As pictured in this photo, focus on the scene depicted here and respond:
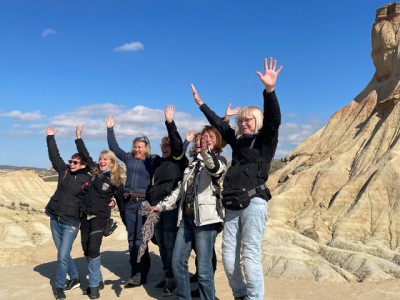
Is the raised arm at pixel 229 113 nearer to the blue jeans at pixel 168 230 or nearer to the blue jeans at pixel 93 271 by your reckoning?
the blue jeans at pixel 168 230

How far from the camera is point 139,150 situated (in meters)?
6.02

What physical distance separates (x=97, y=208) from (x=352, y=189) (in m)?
14.6

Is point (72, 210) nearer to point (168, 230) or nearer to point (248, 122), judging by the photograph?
point (168, 230)

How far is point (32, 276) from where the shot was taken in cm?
718

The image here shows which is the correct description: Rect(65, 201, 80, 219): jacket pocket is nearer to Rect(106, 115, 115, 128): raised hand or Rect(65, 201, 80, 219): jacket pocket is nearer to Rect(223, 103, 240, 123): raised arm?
Rect(106, 115, 115, 128): raised hand

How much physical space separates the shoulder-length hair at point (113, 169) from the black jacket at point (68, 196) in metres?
0.27

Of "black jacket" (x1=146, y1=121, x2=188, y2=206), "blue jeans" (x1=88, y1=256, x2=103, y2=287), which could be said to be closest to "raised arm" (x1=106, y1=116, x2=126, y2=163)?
"black jacket" (x1=146, y1=121, x2=188, y2=206)

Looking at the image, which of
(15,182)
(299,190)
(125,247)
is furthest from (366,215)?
(15,182)

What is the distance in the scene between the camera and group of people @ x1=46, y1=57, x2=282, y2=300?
13.6 ft

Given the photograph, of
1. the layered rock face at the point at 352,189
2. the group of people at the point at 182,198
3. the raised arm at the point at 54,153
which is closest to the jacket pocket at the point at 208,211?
the group of people at the point at 182,198

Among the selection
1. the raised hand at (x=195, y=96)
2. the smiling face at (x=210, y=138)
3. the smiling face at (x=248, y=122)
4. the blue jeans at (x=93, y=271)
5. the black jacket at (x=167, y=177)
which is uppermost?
the raised hand at (x=195, y=96)

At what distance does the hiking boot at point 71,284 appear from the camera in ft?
20.3

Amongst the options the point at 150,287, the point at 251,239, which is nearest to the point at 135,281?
the point at 150,287

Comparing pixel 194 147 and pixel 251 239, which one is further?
pixel 194 147
